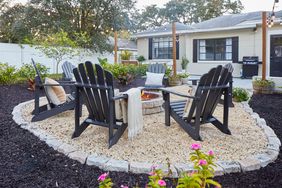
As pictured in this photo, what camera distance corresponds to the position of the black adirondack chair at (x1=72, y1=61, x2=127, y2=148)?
314 centimetres

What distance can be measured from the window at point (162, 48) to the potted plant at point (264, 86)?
321 inches

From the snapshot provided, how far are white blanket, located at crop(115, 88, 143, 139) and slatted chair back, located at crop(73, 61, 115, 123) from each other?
0.78ft

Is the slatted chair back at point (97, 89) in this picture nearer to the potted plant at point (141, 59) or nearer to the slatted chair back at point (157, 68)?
the slatted chair back at point (157, 68)

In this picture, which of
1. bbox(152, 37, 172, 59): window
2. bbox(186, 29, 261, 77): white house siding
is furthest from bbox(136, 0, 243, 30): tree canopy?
bbox(186, 29, 261, 77): white house siding

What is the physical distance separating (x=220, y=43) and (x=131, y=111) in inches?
443

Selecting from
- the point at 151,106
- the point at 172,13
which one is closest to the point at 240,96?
the point at 151,106

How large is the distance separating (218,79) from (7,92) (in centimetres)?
578

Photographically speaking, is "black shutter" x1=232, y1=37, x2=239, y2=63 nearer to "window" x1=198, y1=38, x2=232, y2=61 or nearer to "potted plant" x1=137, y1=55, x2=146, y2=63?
"window" x1=198, y1=38, x2=232, y2=61

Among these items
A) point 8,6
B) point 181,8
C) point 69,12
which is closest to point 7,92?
point 69,12

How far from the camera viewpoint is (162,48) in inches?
620

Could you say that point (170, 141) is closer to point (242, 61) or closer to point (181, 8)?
point (242, 61)

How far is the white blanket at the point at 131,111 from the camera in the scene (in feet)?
11.0

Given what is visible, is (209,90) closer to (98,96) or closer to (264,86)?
(98,96)

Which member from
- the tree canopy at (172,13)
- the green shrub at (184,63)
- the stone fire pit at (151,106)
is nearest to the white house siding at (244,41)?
the green shrub at (184,63)
